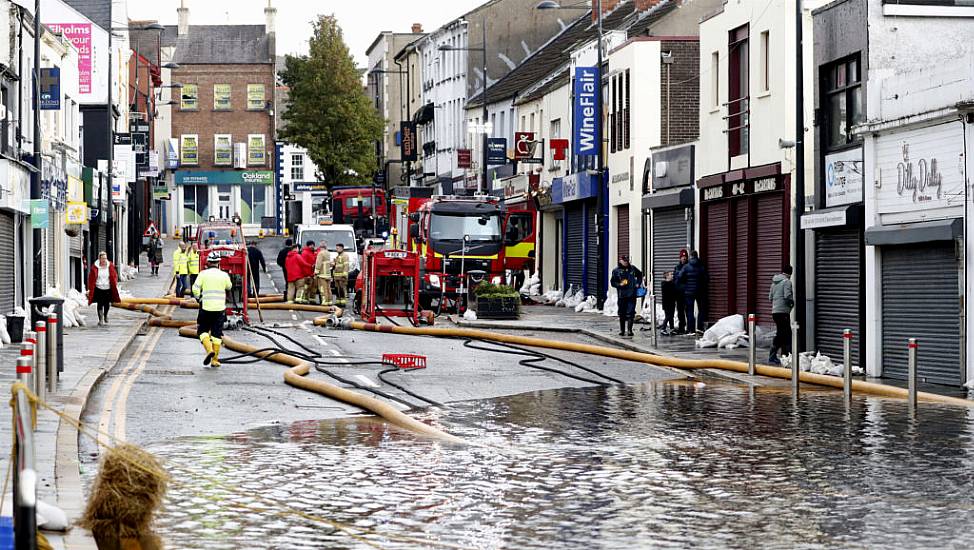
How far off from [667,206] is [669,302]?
418 centimetres

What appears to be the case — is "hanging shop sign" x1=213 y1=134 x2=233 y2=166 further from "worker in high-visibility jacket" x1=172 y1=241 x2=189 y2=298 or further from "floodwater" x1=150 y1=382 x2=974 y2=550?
"floodwater" x1=150 y1=382 x2=974 y2=550

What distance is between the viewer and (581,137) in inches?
1694

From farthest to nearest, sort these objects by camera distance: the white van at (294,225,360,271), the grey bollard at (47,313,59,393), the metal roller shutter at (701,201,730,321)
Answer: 1. the white van at (294,225,360,271)
2. the metal roller shutter at (701,201,730,321)
3. the grey bollard at (47,313,59,393)

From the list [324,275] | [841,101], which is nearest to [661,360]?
[841,101]

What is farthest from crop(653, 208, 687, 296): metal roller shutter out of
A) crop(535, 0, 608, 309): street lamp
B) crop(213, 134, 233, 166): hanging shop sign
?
crop(213, 134, 233, 166): hanging shop sign

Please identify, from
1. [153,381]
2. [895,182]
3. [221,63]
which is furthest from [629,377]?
[221,63]

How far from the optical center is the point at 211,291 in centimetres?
2345

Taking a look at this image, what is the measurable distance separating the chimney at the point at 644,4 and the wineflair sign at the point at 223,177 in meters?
53.5

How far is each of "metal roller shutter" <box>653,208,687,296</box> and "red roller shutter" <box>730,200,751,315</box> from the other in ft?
12.0

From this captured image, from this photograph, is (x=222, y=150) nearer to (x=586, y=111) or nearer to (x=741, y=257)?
(x=586, y=111)

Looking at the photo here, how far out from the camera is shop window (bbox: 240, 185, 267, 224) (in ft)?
340

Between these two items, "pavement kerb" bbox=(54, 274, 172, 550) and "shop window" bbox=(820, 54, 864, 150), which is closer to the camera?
"pavement kerb" bbox=(54, 274, 172, 550)

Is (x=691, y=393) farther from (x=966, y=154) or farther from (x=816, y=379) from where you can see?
(x=966, y=154)

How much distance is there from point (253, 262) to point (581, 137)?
10352mm
